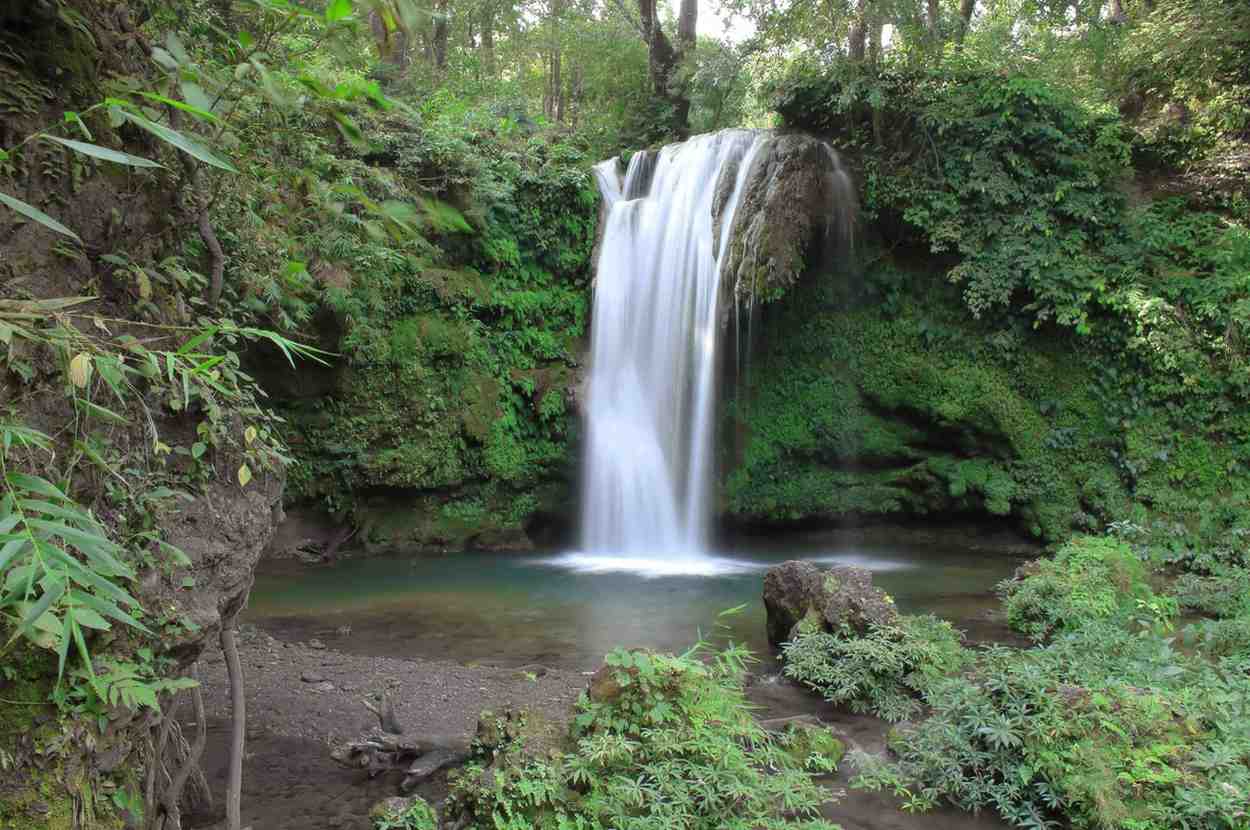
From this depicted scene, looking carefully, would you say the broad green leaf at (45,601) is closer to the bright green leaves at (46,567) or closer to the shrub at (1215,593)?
the bright green leaves at (46,567)

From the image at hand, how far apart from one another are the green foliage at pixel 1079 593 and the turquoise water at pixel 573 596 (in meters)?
0.38

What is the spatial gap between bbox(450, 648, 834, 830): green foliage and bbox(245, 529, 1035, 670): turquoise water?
3.12m

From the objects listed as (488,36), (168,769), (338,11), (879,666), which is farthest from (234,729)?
(488,36)

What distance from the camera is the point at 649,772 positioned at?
3334 mm

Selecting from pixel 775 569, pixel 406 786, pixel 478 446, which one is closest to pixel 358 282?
pixel 478 446

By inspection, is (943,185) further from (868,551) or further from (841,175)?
(868,551)

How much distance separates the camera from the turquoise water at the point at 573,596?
7.38 m

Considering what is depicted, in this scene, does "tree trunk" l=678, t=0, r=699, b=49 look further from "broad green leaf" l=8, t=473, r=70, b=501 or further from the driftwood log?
"broad green leaf" l=8, t=473, r=70, b=501

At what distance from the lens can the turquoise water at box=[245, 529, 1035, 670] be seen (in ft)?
24.2

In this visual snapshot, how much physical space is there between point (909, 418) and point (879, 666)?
7696 millimetres

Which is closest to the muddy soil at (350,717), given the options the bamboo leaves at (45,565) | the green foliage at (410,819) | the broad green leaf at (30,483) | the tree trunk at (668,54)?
the green foliage at (410,819)

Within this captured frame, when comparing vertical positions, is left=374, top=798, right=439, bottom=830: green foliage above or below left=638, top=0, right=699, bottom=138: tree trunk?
below

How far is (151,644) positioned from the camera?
2.22 metres

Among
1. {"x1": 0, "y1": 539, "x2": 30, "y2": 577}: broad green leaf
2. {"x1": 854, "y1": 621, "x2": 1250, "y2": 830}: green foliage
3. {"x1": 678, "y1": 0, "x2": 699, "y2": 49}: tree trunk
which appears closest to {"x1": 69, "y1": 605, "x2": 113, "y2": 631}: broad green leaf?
{"x1": 0, "y1": 539, "x2": 30, "y2": 577}: broad green leaf
